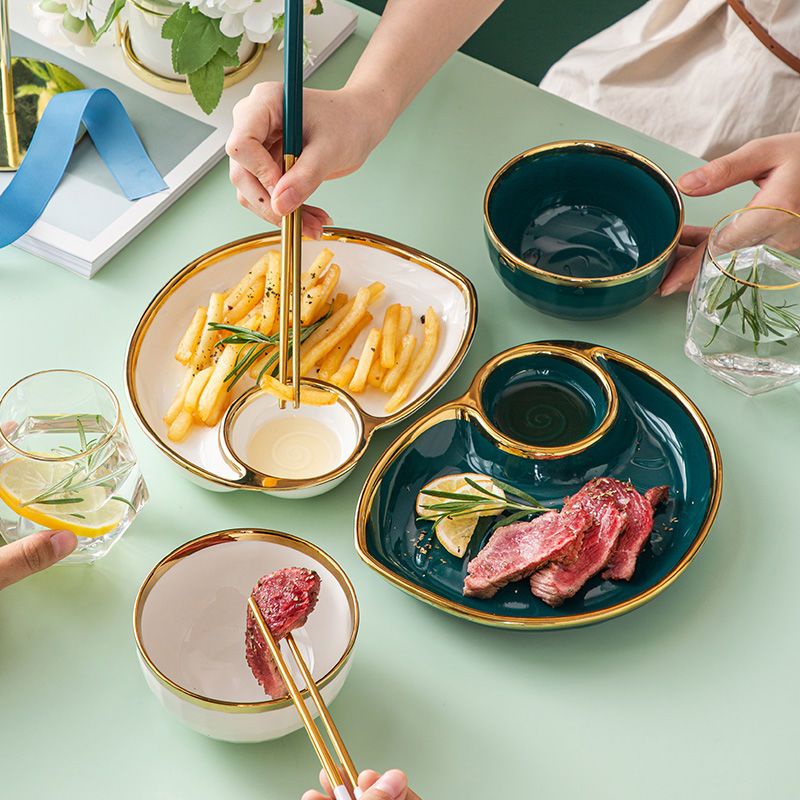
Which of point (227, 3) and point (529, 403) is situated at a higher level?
point (227, 3)

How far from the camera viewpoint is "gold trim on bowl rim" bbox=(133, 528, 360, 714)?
34.6 inches

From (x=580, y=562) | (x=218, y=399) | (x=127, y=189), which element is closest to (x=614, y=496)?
(x=580, y=562)

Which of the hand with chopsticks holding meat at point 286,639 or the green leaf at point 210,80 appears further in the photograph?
the green leaf at point 210,80

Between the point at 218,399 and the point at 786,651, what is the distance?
690 millimetres

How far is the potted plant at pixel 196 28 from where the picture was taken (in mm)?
1395

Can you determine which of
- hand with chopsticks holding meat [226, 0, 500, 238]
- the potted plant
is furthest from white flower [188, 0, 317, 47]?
hand with chopsticks holding meat [226, 0, 500, 238]

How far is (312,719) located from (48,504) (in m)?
0.36

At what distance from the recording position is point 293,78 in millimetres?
1100

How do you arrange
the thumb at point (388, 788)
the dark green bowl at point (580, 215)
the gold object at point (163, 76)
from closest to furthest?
the thumb at point (388, 788) → the dark green bowl at point (580, 215) → the gold object at point (163, 76)

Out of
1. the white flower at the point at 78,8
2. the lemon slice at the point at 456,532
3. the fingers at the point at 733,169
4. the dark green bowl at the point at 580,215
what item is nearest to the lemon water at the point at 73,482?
the lemon slice at the point at 456,532

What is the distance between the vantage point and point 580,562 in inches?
42.8

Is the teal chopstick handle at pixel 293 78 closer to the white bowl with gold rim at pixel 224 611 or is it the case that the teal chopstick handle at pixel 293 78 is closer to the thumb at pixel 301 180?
the thumb at pixel 301 180

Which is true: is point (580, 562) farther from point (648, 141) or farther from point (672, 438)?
point (648, 141)

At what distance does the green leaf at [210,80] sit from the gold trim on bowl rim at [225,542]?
71 centimetres
